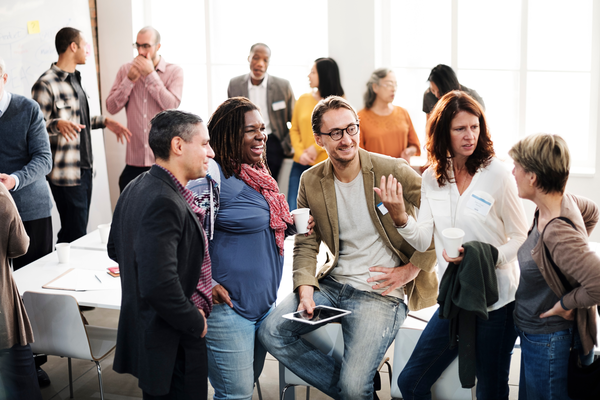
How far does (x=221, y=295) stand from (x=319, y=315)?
40cm

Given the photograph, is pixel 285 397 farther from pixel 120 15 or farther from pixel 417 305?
pixel 120 15

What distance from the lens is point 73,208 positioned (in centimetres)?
441

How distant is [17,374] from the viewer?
236 cm

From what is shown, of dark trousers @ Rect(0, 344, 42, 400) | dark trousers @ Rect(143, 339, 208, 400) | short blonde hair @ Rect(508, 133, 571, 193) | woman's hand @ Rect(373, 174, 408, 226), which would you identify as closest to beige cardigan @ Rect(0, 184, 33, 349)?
dark trousers @ Rect(0, 344, 42, 400)

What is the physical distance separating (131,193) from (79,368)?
199cm

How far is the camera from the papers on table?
9.10 ft

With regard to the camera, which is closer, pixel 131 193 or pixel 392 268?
pixel 131 193

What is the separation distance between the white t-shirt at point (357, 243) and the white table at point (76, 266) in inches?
41.1

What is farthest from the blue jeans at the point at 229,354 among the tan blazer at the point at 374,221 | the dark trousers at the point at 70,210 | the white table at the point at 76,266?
the dark trousers at the point at 70,210

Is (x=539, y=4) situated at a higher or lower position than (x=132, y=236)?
higher

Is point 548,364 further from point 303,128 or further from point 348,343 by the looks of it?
point 303,128

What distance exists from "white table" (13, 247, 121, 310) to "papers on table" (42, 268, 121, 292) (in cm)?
1

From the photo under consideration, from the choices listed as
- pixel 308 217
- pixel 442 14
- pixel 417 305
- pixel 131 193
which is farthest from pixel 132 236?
pixel 442 14

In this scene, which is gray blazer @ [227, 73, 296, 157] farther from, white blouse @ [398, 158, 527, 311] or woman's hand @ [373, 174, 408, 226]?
white blouse @ [398, 158, 527, 311]
